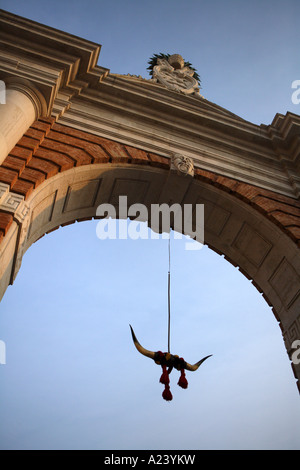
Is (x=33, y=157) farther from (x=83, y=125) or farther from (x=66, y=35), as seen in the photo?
(x=66, y=35)

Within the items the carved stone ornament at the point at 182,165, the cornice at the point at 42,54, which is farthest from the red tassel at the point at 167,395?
the cornice at the point at 42,54

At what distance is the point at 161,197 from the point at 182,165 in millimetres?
1078

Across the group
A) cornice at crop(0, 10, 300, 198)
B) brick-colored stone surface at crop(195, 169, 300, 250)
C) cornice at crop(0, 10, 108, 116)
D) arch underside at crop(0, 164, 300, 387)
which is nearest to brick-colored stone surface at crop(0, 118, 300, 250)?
brick-colored stone surface at crop(195, 169, 300, 250)

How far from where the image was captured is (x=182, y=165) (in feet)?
30.3

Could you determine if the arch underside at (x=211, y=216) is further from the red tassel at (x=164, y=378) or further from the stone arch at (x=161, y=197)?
the red tassel at (x=164, y=378)

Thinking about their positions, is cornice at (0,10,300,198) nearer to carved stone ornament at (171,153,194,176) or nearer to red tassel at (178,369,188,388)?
carved stone ornament at (171,153,194,176)

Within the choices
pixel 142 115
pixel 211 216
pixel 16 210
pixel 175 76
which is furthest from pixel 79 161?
pixel 175 76

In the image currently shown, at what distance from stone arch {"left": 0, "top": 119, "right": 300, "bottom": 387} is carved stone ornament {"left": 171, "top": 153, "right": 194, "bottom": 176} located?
14 centimetres

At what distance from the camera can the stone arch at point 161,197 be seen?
25.3 feet

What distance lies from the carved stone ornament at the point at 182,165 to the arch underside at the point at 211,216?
0.15m
